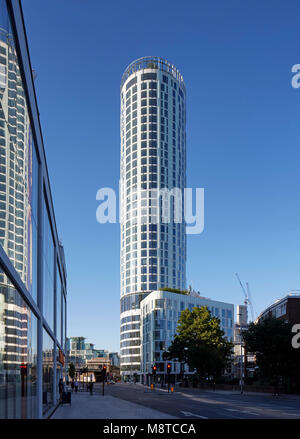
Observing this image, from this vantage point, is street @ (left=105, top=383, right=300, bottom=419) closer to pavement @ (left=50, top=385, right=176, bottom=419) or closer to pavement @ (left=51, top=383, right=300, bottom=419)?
pavement @ (left=51, top=383, right=300, bottom=419)

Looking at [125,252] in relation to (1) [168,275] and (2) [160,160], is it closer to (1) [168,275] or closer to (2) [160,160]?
(1) [168,275]

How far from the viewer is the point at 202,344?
100 meters

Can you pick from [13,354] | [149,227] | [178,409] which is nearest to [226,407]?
[178,409]

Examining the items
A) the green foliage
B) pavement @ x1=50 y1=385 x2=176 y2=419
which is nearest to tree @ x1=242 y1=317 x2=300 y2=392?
the green foliage

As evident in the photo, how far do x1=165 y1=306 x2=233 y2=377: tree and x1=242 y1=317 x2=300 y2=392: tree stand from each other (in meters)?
23.2

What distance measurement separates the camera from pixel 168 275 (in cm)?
19188

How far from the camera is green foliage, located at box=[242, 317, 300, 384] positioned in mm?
68875

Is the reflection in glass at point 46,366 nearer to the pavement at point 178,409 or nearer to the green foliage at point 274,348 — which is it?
the pavement at point 178,409

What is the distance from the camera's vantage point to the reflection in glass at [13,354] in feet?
36.9

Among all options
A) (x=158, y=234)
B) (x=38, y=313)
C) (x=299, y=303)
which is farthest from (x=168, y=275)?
(x=38, y=313)

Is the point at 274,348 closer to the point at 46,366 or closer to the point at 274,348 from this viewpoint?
the point at 274,348

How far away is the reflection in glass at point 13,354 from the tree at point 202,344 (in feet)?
259

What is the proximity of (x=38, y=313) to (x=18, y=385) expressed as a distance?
8.36 m

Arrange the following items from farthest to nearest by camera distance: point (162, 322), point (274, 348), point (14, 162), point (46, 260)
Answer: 1. point (162, 322)
2. point (274, 348)
3. point (46, 260)
4. point (14, 162)
